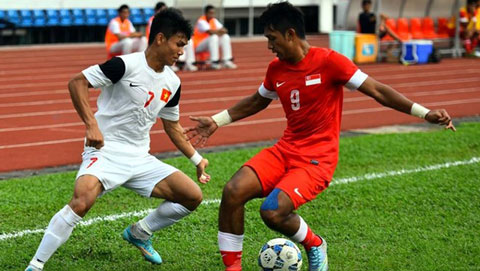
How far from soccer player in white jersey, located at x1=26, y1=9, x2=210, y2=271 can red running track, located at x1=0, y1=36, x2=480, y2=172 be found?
4.49 metres

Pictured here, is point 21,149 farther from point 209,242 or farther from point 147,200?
point 209,242

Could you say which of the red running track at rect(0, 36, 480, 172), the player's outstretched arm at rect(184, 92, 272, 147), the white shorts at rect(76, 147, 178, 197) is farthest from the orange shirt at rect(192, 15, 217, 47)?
the white shorts at rect(76, 147, 178, 197)

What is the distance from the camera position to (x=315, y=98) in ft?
19.1

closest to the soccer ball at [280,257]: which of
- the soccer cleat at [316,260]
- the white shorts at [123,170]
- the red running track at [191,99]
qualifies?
the soccer cleat at [316,260]

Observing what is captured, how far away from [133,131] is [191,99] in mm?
10690

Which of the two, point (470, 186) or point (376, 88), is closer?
point (376, 88)

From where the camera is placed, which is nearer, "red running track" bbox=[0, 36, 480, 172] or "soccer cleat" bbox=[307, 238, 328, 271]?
"soccer cleat" bbox=[307, 238, 328, 271]

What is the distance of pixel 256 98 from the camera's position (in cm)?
623

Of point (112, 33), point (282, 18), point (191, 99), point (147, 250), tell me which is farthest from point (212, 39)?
point (282, 18)

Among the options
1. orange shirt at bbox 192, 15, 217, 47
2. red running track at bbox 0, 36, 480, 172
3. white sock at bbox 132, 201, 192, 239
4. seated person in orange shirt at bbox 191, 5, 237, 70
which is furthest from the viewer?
orange shirt at bbox 192, 15, 217, 47

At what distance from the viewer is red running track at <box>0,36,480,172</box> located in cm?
1190

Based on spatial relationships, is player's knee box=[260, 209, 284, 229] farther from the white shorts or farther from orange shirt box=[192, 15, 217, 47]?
orange shirt box=[192, 15, 217, 47]

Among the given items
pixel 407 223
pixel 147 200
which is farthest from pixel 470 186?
pixel 147 200

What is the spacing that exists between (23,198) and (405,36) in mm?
18833
